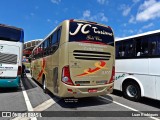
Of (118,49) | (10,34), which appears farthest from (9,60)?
(118,49)

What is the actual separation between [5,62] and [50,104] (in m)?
3.76

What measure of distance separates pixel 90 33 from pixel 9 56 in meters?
4.76

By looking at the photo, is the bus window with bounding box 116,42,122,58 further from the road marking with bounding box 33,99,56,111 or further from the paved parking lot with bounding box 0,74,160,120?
the road marking with bounding box 33,99,56,111

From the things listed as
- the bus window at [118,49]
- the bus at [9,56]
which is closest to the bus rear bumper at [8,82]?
the bus at [9,56]

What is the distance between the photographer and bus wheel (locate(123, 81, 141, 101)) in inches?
313

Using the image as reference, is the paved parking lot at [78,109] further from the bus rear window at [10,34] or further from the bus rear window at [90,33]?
the bus rear window at [10,34]

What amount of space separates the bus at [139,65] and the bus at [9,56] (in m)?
5.20

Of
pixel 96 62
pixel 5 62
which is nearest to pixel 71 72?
pixel 96 62

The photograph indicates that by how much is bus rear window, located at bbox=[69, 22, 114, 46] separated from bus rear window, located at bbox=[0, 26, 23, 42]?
432 centimetres

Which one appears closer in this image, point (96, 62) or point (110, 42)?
point (96, 62)

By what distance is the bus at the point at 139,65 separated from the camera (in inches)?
279

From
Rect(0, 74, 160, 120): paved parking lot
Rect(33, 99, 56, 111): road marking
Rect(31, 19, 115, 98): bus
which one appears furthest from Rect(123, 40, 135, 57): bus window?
Rect(33, 99, 56, 111): road marking

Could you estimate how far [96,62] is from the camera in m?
7.00

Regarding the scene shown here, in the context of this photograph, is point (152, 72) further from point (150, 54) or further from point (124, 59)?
point (124, 59)
